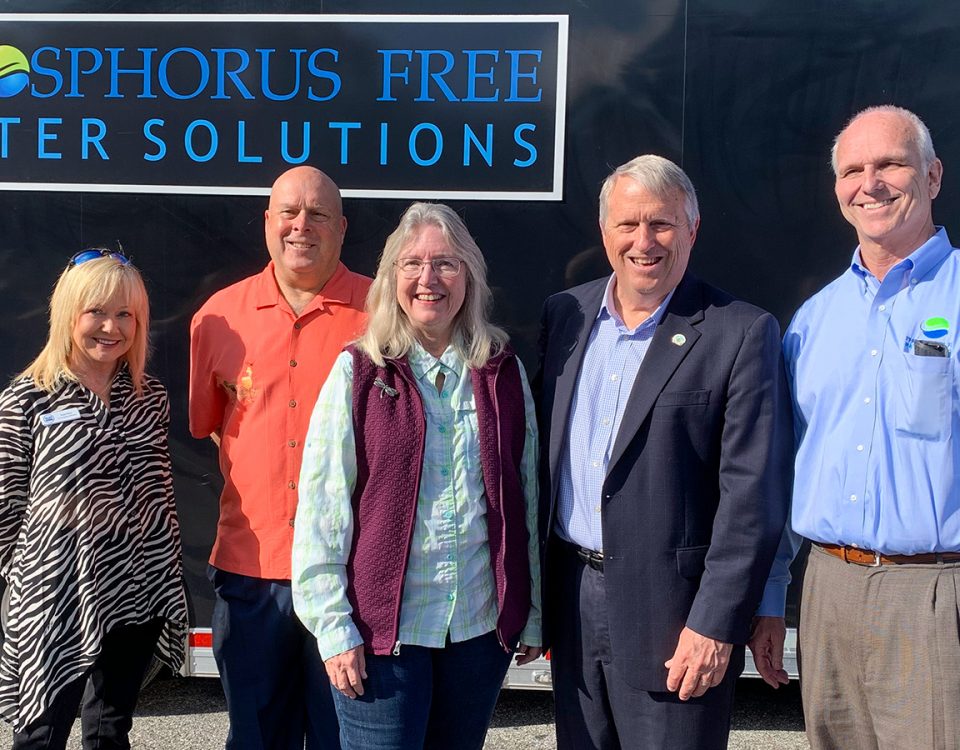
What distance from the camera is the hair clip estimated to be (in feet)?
6.28

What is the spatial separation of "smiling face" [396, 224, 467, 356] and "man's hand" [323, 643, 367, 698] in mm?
672

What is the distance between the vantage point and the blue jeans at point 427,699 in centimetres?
188

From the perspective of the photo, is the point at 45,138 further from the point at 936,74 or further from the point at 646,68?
the point at 936,74

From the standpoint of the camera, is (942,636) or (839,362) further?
(839,362)

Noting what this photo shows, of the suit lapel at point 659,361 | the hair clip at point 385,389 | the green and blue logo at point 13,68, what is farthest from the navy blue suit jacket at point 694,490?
the green and blue logo at point 13,68

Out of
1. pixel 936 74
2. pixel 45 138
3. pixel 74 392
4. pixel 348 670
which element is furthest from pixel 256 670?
pixel 936 74

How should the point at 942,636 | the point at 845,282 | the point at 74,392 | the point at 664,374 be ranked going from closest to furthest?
the point at 942,636 → the point at 664,374 → the point at 845,282 → the point at 74,392

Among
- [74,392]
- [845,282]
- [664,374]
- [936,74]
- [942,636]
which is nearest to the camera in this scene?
[942,636]

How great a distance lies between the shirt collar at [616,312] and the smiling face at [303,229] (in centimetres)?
77

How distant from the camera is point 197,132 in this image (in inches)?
112

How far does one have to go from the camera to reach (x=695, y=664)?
1877mm

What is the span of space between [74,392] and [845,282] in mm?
1899

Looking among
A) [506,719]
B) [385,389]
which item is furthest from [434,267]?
[506,719]

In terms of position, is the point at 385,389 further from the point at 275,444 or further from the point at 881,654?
the point at 881,654
